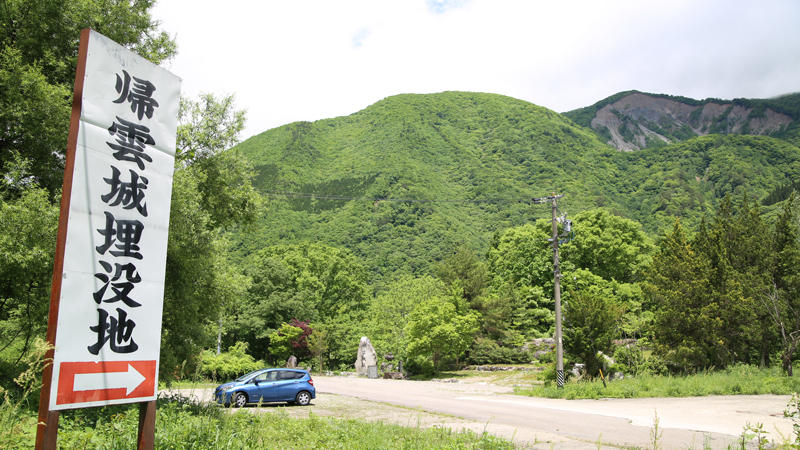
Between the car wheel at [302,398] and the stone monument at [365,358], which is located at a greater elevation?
the car wheel at [302,398]

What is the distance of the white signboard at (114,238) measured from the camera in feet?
12.0

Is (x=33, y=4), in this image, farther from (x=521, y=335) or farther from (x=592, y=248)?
(x=592, y=248)

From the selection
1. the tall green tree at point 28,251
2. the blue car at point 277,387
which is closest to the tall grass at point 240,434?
the tall green tree at point 28,251

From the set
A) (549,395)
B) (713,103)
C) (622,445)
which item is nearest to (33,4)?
(622,445)

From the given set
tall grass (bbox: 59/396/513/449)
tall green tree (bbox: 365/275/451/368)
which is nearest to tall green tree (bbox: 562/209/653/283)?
tall green tree (bbox: 365/275/451/368)

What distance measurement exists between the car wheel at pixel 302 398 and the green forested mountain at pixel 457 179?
43.5 m

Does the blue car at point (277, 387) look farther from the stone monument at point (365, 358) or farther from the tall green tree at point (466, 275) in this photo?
the tall green tree at point (466, 275)

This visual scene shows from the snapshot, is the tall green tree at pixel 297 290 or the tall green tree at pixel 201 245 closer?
the tall green tree at pixel 201 245

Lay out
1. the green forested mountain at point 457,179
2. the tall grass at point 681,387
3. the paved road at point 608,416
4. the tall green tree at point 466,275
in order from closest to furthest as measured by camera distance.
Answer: the paved road at point 608,416 → the tall grass at point 681,387 → the tall green tree at point 466,275 → the green forested mountain at point 457,179

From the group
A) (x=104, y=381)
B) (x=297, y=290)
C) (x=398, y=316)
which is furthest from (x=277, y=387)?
(x=297, y=290)

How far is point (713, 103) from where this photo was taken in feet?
561

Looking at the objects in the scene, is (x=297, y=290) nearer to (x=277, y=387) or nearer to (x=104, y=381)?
(x=277, y=387)

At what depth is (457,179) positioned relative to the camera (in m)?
96.6

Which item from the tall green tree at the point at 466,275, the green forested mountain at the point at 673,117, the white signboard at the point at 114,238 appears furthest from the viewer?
the green forested mountain at the point at 673,117
